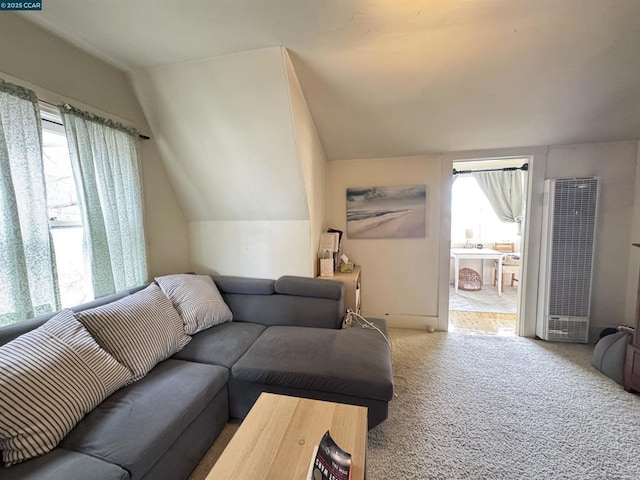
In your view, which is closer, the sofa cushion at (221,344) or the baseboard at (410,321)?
the sofa cushion at (221,344)

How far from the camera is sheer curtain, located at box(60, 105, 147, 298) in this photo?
5.18 ft

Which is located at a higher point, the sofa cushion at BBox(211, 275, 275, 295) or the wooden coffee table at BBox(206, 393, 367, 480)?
the sofa cushion at BBox(211, 275, 275, 295)

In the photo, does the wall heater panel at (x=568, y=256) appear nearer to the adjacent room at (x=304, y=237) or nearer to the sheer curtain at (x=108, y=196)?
the adjacent room at (x=304, y=237)

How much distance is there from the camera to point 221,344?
1.68m

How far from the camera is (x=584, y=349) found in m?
2.31

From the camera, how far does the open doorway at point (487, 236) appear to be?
3.98m

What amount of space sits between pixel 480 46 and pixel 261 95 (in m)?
1.45

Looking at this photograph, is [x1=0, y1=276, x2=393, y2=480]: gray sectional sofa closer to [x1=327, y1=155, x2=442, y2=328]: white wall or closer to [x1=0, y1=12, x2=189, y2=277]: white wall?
[x1=0, y1=12, x2=189, y2=277]: white wall

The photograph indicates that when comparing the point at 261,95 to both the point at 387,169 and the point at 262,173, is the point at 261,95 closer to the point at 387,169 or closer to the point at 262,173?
the point at 262,173

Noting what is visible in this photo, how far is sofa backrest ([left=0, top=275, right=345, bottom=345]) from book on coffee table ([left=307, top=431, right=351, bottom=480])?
1.19 meters

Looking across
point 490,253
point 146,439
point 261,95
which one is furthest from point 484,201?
point 146,439

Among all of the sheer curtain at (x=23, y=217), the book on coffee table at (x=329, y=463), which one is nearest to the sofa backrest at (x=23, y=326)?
the sheer curtain at (x=23, y=217)

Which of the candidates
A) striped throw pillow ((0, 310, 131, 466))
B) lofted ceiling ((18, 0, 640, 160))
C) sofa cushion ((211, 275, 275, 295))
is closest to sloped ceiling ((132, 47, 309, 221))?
lofted ceiling ((18, 0, 640, 160))

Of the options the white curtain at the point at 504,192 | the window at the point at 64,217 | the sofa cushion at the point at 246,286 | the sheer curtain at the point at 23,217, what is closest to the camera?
the sheer curtain at the point at 23,217
